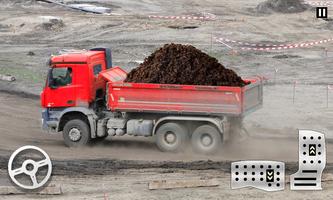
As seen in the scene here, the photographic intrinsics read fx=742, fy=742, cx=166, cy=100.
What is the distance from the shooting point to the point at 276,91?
2828 centimetres

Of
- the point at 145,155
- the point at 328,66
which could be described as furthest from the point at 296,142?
the point at 328,66

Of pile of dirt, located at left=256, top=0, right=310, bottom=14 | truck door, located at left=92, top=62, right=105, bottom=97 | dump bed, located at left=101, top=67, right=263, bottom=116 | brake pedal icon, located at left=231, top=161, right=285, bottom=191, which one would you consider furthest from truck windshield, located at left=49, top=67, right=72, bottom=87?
pile of dirt, located at left=256, top=0, right=310, bottom=14

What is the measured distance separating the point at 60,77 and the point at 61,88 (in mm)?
306

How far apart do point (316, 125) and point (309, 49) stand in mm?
13976

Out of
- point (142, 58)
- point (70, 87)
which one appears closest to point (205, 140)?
point (70, 87)

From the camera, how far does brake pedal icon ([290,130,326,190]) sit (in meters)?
16.4

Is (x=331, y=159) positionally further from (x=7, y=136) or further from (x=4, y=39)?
(x=4, y=39)

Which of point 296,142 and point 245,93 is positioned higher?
point 245,93

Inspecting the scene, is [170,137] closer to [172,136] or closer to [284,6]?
[172,136]

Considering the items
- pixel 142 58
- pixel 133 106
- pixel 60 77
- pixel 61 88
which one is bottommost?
pixel 142 58

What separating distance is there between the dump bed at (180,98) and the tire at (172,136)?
0.45 meters

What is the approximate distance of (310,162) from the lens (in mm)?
16734

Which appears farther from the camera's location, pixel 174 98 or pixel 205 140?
pixel 205 140

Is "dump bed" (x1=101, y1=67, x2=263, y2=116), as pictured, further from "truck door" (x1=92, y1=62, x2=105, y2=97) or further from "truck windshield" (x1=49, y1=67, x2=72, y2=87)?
"truck windshield" (x1=49, y1=67, x2=72, y2=87)
